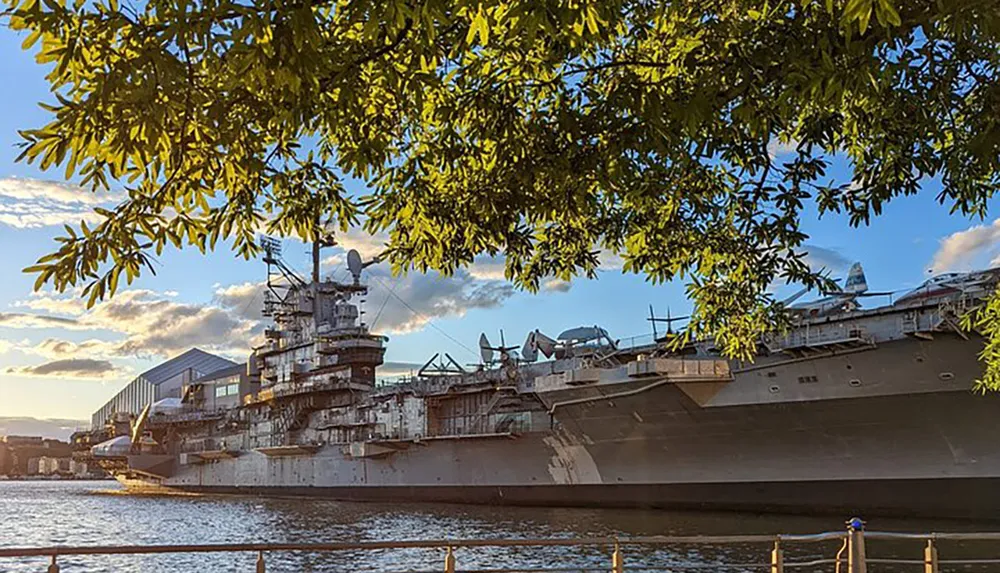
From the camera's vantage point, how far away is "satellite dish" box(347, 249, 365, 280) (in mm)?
57306

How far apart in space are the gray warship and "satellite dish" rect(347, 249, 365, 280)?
15.7 feet

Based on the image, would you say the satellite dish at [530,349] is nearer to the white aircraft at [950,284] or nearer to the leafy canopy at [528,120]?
the white aircraft at [950,284]

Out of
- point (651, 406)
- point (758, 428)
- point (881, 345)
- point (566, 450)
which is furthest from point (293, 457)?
point (881, 345)

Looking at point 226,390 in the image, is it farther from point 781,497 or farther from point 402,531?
point 781,497

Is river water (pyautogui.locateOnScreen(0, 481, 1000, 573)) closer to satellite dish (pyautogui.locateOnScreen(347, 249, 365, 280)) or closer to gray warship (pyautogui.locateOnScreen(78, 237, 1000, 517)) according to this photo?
gray warship (pyautogui.locateOnScreen(78, 237, 1000, 517))

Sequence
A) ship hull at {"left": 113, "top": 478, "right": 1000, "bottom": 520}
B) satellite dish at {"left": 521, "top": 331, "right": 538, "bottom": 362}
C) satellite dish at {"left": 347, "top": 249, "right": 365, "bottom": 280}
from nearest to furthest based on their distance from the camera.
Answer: ship hull at {"left": 113, "top": 478, "right": 1000, "bottom": 520} → satellite dish at {"left": 521, "top": 331, "right": 538, "bottom": 362} → satellite dish at {"left": 347, "top": 249, "right": 365, "bottom": 280}

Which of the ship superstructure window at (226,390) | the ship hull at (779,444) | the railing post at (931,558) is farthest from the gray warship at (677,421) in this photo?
the ship superstructure window at (226,390)

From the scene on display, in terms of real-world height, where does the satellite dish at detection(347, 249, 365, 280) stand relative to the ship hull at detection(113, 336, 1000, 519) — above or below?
above

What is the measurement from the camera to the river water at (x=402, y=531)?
67.4 feet

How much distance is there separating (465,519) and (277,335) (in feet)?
97.9

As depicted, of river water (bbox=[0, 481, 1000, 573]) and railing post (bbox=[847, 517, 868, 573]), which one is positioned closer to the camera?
railing post (bbox=[847, 517, 868, 573])

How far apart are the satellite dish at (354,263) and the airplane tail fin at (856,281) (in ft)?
109

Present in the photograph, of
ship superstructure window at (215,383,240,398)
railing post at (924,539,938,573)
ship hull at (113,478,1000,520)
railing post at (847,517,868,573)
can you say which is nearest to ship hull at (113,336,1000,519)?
ship hull at (113,478,1000,520)

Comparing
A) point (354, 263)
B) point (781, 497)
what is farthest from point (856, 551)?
point (354, 263)
